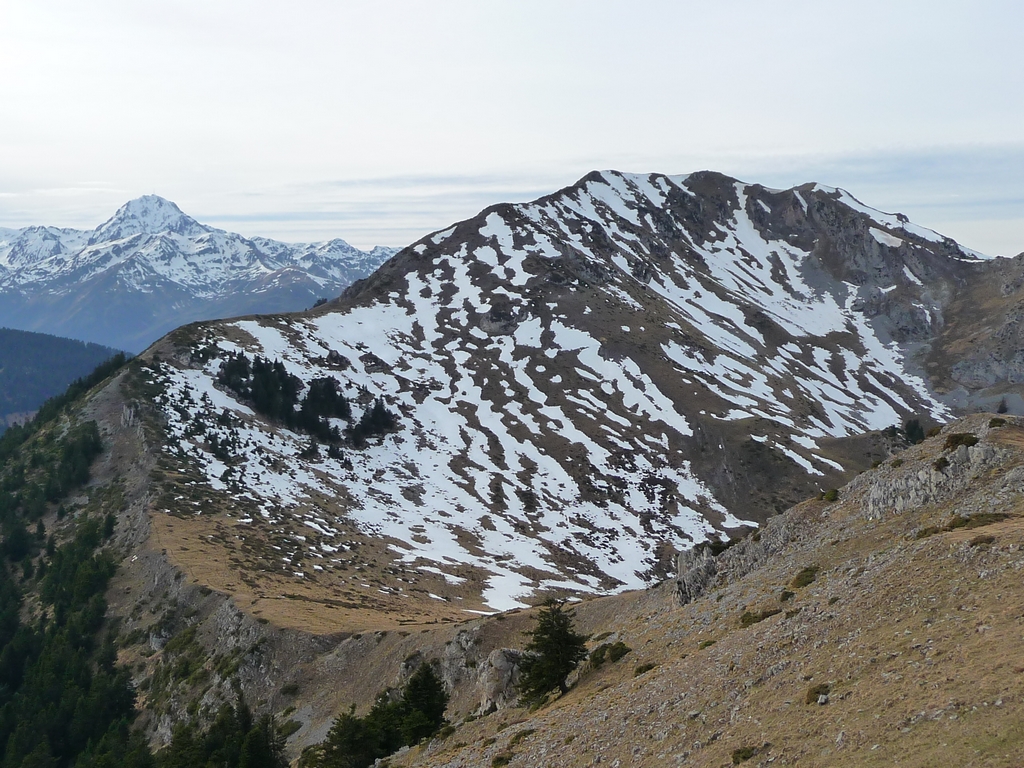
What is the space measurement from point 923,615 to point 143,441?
307 ft

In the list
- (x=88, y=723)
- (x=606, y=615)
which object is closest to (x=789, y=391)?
(x=606, y=615)

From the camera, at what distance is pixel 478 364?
149 metres

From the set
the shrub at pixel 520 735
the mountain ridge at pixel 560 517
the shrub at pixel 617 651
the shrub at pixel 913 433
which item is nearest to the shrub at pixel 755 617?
the mountain ridge at pixel 560 517

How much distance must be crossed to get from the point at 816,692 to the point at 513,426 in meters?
109

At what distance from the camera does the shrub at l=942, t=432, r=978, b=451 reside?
32500mm

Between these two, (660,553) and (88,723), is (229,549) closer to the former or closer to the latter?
(88,723)

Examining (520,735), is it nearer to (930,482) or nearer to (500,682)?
(500,682)

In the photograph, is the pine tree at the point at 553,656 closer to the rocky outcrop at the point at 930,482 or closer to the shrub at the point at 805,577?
the shrub at the point at 805,577

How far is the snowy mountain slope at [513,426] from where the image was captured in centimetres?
8556

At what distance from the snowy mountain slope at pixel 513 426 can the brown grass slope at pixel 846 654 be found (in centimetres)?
4055

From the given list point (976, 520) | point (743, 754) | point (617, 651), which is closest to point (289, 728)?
point (617, 651)

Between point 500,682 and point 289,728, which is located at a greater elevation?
point 500,682

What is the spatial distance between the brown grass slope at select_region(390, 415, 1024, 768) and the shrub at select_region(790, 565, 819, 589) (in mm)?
188

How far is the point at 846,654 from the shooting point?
2188cm
